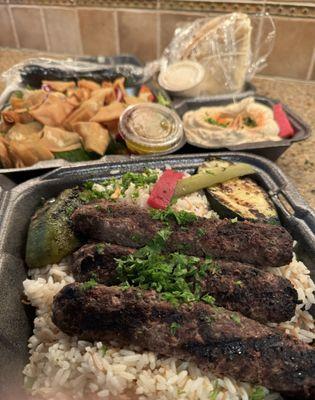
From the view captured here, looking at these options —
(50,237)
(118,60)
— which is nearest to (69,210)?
(50,237)

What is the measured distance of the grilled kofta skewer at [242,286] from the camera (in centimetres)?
114

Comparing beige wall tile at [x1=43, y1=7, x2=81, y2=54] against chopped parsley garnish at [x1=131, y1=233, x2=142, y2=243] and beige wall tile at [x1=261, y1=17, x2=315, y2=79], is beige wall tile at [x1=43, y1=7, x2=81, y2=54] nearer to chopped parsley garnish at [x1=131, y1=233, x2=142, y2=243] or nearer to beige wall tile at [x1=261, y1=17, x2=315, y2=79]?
beige wall tile at [x1=261, y1=17, x2=315, y2=79]

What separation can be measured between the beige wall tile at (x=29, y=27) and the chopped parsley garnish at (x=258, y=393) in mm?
3085

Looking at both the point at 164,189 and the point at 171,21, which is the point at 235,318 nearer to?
the point at 164,189

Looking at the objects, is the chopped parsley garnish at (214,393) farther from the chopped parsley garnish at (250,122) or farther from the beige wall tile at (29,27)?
the beige wall tile at (29,27)

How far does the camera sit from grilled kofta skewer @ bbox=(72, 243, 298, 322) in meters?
1.14

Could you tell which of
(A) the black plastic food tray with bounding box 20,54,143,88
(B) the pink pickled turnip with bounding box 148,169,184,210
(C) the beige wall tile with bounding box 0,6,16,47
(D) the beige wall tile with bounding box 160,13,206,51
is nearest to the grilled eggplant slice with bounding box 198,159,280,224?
(B) the pink pickled turnip with bounding box 148,169,184,210

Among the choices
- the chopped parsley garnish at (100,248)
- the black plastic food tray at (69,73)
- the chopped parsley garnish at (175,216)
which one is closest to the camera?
the chopped parsley garnish at (100,248)

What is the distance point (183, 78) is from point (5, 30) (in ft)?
5.97

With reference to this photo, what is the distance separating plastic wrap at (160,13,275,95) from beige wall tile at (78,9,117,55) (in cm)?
59

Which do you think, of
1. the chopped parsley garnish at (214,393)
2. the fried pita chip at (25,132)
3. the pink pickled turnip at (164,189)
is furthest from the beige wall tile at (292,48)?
the chopped parsley garnish at (214,393)

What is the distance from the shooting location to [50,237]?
138 cm

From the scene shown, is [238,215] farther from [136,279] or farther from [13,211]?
[13,211]

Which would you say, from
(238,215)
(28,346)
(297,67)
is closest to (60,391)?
(28,346)
